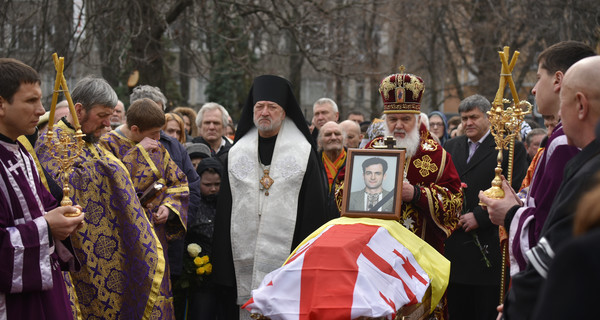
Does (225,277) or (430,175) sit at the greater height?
(430,175)

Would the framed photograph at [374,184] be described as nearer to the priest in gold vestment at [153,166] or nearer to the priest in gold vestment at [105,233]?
the priest in gold vestment at [105,233]

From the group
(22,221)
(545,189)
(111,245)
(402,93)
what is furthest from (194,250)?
(545,189)

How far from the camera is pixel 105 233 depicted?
17.5 ft

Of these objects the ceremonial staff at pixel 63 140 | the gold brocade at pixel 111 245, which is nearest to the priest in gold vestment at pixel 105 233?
the gold brocade at pixel 111 245

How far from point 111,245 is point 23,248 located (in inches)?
66.3

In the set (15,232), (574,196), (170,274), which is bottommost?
(170,274)

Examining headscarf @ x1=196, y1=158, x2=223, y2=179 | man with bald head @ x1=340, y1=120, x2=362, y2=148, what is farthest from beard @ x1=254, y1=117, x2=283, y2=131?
man with bald head @ x1=340, y1=120, x2=362, y2=148

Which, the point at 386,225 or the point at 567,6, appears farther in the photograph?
the point at 567,6

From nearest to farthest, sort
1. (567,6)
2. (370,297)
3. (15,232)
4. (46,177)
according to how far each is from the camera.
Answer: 1. (15,232)
2. (370,297)
3. (46,177)
4. (567,6)

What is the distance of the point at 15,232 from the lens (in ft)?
12.1

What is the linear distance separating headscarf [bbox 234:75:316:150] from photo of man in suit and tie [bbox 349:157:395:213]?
131 centimetres

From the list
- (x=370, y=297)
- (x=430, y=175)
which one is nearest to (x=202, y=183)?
(x=430, y=175)

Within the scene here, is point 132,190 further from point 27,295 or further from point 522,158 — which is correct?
point 522,158

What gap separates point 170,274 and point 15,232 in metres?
2.61
